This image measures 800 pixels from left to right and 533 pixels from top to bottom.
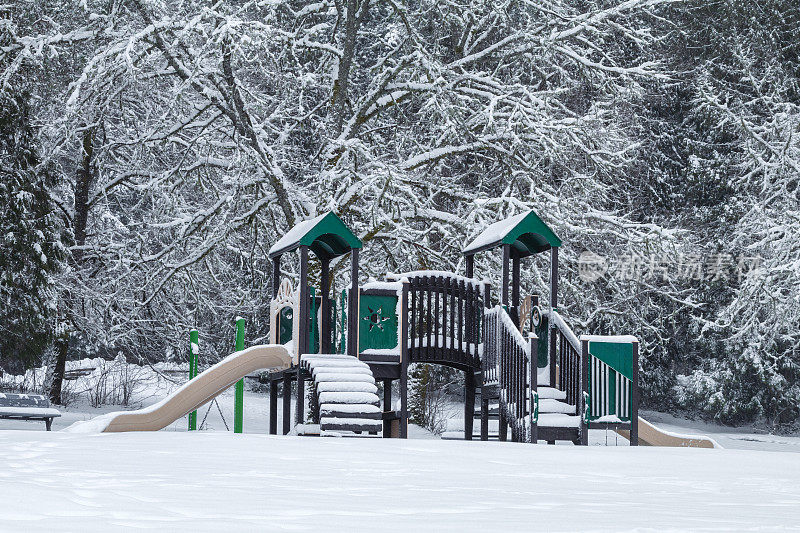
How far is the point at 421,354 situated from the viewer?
13.2m

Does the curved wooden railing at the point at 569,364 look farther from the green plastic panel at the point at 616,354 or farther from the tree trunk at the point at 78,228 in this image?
the tree trunk at the point at 78,228

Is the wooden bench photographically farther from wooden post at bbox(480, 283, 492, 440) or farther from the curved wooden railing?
the curved wooden railing

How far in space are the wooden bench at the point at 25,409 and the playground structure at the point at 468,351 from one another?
3.08 metres

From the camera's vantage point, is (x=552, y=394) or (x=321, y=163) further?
(x=321, y=163)

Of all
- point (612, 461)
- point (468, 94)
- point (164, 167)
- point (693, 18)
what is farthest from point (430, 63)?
point (693, 18)

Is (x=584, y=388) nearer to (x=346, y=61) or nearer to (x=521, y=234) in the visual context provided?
(x=521, y=234)

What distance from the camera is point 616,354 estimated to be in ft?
38.4

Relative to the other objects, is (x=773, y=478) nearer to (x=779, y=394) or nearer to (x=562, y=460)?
(x=562, y=460)

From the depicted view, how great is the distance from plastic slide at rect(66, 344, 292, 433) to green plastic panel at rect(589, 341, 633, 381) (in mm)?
3719

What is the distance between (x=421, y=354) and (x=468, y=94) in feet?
25.6

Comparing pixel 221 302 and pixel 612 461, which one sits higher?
pixel 221 302

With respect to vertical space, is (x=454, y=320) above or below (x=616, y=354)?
above

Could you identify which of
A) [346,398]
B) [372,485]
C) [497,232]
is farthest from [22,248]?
[372,485]

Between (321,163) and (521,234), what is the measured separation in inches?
330
